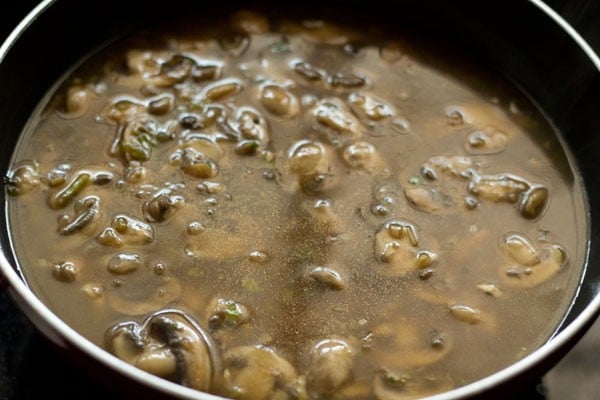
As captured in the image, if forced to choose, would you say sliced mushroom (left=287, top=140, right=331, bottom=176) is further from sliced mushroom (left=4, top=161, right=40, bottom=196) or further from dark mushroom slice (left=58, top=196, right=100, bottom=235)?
sliced mushroom (left=4, top=161, right=40, bottom=196)

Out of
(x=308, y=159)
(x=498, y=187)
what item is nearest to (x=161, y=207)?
(x=308, y=159)

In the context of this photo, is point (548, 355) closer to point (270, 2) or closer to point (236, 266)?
point (236, 266)

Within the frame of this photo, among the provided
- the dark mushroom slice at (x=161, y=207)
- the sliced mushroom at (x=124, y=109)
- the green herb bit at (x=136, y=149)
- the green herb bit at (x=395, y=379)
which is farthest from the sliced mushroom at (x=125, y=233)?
the green herb bit at (x=395, y=379)

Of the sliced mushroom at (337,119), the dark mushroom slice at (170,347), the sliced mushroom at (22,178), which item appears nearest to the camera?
A: the dark mushroom slice at (170,347)

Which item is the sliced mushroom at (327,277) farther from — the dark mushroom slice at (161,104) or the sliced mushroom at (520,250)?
the dark mushroom slice at (161,104)

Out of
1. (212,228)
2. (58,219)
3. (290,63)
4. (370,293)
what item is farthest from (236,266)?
(290,63)
